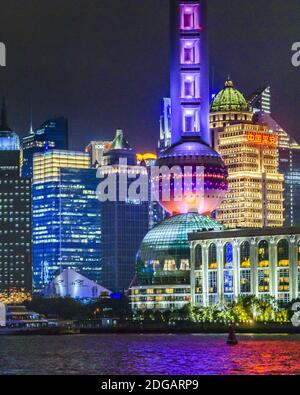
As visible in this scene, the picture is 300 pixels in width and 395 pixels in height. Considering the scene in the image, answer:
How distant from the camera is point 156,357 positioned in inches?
5012

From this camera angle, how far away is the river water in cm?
11050

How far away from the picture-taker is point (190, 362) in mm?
118312

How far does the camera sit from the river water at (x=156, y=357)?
110 m

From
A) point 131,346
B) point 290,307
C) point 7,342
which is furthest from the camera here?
point 290,307
